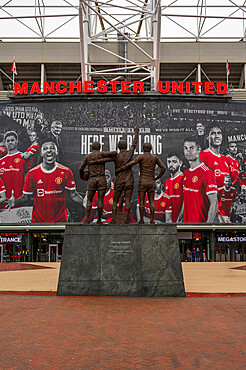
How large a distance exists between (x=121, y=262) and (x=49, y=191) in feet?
110

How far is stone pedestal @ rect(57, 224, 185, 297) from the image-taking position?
44.3 ft

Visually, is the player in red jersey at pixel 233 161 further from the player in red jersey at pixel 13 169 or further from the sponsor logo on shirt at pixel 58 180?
the player in red jersey at pixel 13 169

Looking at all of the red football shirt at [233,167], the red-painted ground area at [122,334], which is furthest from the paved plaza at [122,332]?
the red football shirt at [233,167]

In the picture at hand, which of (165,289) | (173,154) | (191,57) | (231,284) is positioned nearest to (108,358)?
(165,289)

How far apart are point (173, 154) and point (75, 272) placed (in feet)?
114

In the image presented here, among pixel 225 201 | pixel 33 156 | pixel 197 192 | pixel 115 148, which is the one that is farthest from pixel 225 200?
pixel 33 156

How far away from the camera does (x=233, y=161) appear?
47.3 metres

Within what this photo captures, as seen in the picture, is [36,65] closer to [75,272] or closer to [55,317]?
[75,272]

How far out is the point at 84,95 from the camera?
47781 millimetres

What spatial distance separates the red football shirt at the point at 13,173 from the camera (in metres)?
46.4

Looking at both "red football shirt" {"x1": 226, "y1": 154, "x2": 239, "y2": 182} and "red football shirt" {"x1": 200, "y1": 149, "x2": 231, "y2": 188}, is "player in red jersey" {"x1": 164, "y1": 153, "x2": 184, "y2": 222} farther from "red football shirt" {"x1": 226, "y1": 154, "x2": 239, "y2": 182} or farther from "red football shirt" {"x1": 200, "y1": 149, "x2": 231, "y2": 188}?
"red football shirt" {"x1": 226, "y1": 154, "x2": 239, "y2": 182}

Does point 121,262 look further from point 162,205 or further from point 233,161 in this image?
point 233,161

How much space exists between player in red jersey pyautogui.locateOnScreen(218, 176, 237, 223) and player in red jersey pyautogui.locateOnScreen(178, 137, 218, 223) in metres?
0.54

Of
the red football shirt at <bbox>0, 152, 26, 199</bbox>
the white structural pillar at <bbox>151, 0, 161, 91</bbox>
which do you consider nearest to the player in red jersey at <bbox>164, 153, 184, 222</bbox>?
the white structural pillar at <bbox>151, 0, 161, 91</bbox>
